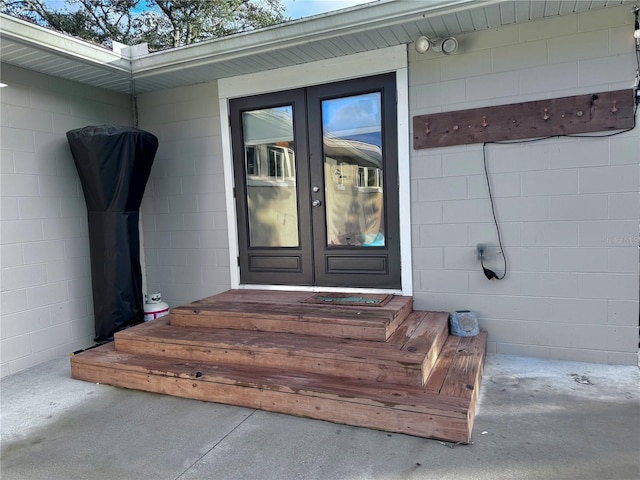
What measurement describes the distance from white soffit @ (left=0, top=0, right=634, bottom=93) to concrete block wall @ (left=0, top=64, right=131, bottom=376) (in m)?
0.25

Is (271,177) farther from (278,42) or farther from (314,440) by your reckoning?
(314,440)

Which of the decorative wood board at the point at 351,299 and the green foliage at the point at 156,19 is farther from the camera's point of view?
the green foliage at the point at 156,19

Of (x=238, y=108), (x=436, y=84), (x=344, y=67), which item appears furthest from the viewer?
(x=238, y=108)

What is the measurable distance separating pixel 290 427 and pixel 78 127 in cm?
324

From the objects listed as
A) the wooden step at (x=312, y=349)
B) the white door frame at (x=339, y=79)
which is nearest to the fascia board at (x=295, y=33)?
the white door frame at (x=339, y=79)

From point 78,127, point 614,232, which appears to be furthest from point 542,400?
point 78,127

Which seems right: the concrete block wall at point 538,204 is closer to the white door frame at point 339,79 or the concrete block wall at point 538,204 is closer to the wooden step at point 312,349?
the white door frame at point 339,79

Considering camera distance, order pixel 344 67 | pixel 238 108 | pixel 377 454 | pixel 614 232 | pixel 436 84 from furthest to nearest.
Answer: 1. pixel 238 108
2. pixel 344 67
3. pixel 436 84
4. pixel 614 232
5. pixel 377 454

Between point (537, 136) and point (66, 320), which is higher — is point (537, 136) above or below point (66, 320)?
above

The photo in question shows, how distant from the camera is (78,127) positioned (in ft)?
12.3

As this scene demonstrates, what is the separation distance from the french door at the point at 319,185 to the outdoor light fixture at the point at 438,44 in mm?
322

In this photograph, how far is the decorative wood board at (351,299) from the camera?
10.3 feet

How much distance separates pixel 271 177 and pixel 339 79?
106 cm

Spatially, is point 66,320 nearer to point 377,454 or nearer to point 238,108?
point 238,108
